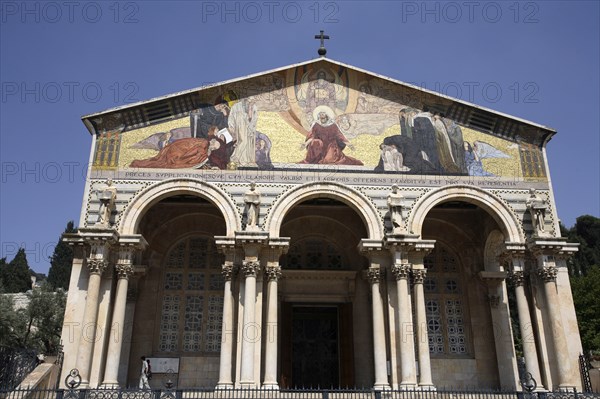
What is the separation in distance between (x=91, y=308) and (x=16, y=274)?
1984 inches

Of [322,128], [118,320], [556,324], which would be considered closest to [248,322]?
[118,320]

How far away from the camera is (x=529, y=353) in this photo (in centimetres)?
1655

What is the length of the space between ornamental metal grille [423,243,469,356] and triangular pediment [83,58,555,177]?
430 cm

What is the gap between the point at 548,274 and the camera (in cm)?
1689

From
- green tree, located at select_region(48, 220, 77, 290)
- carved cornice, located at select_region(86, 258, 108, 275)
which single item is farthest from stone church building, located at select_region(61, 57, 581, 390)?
green tree, located at select_region(48, 220, 77, 290)

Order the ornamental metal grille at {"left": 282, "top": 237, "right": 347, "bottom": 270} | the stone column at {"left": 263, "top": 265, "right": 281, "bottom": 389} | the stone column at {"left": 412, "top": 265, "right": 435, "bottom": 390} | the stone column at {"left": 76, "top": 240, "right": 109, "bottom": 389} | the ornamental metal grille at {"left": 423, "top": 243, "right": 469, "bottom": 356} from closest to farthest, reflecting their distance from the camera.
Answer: the stone column at {"left": 76, "top": 240, "right": 109, "bottom": 389} < the stone column at {"left": 263, "top": 265, "right": 281, "bottom": 389} < the stone column at {"left": 412, "top": 265, "right": 435, "bottom": 390} < the ornamental metal grille at {"left": 423, "top": 243, "right": 469, "bottom": 356} < the ornamental metal grille at {"left": 282, "top": 237, "right": 347, "bottom": 270}

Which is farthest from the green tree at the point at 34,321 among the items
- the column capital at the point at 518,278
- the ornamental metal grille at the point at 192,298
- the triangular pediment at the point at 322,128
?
the column capital at the point at 518,278

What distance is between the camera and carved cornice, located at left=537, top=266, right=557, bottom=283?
55.4ft

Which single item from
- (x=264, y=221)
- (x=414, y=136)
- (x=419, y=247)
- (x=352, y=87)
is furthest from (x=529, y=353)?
(x=352, y=87)

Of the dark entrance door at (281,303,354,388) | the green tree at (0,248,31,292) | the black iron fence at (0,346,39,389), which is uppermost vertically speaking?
the green tree at (0,248,31,292)

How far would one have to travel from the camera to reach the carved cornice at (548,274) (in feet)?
55.4

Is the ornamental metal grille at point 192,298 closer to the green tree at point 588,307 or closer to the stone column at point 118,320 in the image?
the stone column at point 118,320

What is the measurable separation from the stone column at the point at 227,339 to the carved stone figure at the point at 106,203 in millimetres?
3948

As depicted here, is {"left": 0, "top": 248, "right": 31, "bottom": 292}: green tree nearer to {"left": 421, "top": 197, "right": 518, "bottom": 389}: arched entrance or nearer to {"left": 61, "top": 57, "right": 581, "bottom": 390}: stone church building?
{"left": 61, "top": 57, "right": 581, "bottom": 390}: stone church building
